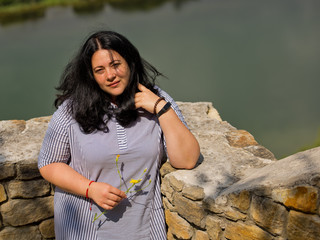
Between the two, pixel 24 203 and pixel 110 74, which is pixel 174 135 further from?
pixel 24 203

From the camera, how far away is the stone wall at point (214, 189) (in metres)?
1.28

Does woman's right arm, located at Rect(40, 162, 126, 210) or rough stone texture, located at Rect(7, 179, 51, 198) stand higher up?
woman's right arm, located at Rect(40, 162, 126, 210)

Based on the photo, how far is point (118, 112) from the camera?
5.49 feet

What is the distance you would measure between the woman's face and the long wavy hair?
2 cm

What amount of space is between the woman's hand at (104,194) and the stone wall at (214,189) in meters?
0.23

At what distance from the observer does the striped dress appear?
1.65 m

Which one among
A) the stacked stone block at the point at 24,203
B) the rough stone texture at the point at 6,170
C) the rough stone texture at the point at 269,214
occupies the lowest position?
the stacked stone block at the point at 24,203

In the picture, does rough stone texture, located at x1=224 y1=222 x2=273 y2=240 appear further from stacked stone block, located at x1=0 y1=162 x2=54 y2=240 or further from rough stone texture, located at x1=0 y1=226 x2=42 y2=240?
rough stone texture, located at x1=0 y1=226 x2=42 y2=240

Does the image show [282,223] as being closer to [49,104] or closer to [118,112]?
[118,112]

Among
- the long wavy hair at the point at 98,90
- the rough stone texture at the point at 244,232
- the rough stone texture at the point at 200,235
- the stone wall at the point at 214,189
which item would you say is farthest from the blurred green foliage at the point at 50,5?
the rough stone texture at the point at 244,232

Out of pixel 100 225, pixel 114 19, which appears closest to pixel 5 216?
pixel 100 225

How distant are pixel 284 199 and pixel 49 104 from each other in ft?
11.0

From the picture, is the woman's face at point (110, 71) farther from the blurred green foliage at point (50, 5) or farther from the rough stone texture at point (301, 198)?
the blurred green foliage at point (50, 5)

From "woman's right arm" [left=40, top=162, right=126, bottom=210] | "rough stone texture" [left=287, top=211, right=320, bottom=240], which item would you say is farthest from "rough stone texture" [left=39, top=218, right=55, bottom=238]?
"rough stone texture" [left=287, top=211, right=320, bottom=240]
